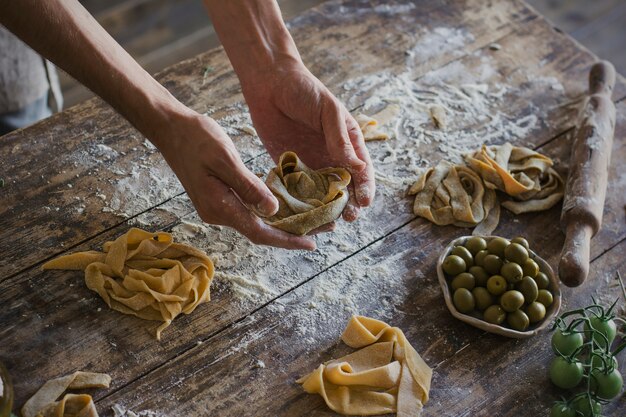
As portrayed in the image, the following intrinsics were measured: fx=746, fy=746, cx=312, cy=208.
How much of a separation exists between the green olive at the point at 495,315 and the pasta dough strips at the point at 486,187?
31 centimetres

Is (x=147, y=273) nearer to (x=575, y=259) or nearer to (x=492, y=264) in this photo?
(x=492, y=264)

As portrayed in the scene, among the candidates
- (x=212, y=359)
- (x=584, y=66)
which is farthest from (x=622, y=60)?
(x=212, y=359)

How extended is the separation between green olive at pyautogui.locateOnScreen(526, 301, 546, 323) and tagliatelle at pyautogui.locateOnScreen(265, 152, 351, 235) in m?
0.56

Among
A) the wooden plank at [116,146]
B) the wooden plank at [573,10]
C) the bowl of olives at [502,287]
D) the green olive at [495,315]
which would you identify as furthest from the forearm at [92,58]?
the wooden plank at [573,10]

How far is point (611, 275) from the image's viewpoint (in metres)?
2.13

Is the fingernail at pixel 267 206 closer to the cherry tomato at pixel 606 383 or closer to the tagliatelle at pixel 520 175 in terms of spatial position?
the tagliatelle at pixel 520 175

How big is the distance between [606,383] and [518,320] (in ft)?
0.84

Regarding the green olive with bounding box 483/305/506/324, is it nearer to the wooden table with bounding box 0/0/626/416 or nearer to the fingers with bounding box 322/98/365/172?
the wooden table with bounding box 0/0/626/416

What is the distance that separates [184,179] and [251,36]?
2.01ft

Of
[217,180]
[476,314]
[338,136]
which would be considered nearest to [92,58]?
[217,180]

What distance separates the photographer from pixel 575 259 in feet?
6.46

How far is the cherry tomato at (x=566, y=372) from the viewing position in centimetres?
181

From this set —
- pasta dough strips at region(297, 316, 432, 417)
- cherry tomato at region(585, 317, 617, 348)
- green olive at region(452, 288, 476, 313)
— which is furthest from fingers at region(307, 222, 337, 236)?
cherry tomato at region(585, 317, 617, 348)

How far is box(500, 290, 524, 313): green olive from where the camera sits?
6.31ft
